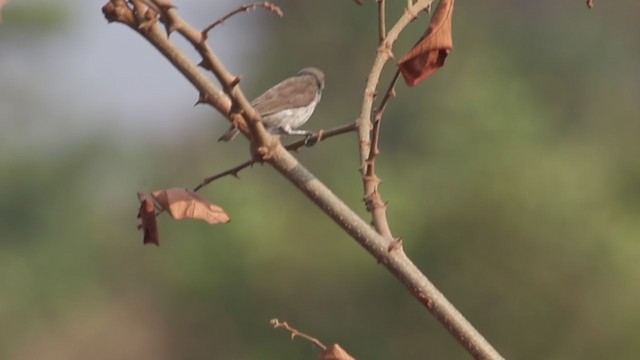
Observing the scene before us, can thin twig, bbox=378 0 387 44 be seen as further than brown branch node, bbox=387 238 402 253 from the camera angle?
Yes

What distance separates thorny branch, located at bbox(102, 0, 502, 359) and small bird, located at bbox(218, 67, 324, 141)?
2331mm

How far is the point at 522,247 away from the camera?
11641 millimetres

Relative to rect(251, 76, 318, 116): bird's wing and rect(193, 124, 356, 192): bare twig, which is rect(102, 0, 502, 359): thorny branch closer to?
rect(193, 124, 356, 192): bare twig

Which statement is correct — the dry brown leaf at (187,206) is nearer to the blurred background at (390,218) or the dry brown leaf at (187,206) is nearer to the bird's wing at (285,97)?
the bird's wing at (285,97)

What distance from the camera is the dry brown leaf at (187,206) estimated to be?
1.69 m

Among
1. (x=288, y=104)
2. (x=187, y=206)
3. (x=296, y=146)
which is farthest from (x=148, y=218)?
(x=288, y=104)

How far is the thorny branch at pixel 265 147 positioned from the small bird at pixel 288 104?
2331 mm

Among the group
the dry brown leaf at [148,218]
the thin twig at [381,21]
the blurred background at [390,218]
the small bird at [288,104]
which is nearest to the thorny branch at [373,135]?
the thin twig at [381,21]

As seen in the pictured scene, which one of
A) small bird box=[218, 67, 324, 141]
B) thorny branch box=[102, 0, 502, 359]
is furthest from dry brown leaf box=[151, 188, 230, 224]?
small bird box=[218, 67, 324, 141]

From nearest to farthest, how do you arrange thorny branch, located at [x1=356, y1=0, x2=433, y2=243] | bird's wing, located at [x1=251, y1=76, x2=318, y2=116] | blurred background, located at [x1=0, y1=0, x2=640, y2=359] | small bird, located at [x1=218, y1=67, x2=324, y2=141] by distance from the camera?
thorny branch, located at [x1=356, y1=0, x2=433, y2=243] → small bird, located at [x1=218, y1=67, x2=324, y2=141] → bird's wing, located at [x1=251, y1=76, x2=318, y2=116] → blurred background, located at [x1=0, y1=0, x2=640, y2=359]

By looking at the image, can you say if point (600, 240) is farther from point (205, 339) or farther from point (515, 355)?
point (205, 339)

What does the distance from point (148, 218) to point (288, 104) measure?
8.88 ft

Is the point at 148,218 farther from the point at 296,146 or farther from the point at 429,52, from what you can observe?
the point at 429,52

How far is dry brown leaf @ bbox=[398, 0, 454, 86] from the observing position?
160cm
